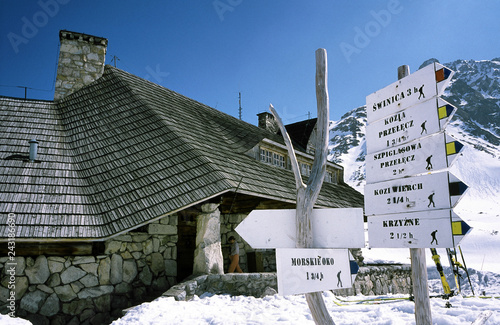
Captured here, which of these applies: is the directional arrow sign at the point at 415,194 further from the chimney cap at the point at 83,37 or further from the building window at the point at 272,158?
the chimney cap at the point at 83,37

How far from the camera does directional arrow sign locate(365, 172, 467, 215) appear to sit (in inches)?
103

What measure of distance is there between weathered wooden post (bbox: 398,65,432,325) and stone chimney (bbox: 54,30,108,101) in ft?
41.0

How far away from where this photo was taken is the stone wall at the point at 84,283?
633 centimetres

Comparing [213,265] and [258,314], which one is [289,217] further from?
[213,265]

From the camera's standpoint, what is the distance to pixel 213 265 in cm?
725

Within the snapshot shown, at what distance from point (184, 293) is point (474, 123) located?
152 meters

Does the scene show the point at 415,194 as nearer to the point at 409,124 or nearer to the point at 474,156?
the point at 409,124

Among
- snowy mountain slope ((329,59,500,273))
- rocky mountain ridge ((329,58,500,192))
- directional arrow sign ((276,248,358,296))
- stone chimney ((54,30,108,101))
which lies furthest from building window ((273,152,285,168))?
rocky mountain ridge ((329,58,500,192))

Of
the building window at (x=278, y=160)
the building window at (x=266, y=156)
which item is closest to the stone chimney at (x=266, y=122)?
the building window at (x=278, y=160)

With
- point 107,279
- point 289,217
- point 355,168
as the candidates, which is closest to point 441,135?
point 289,217

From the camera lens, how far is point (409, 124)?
9.81ft

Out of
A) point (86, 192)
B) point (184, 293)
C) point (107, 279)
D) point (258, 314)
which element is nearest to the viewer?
point (258, 314)

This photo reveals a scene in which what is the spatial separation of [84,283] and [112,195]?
6.14 feet

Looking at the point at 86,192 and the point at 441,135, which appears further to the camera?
the point at 86,192
